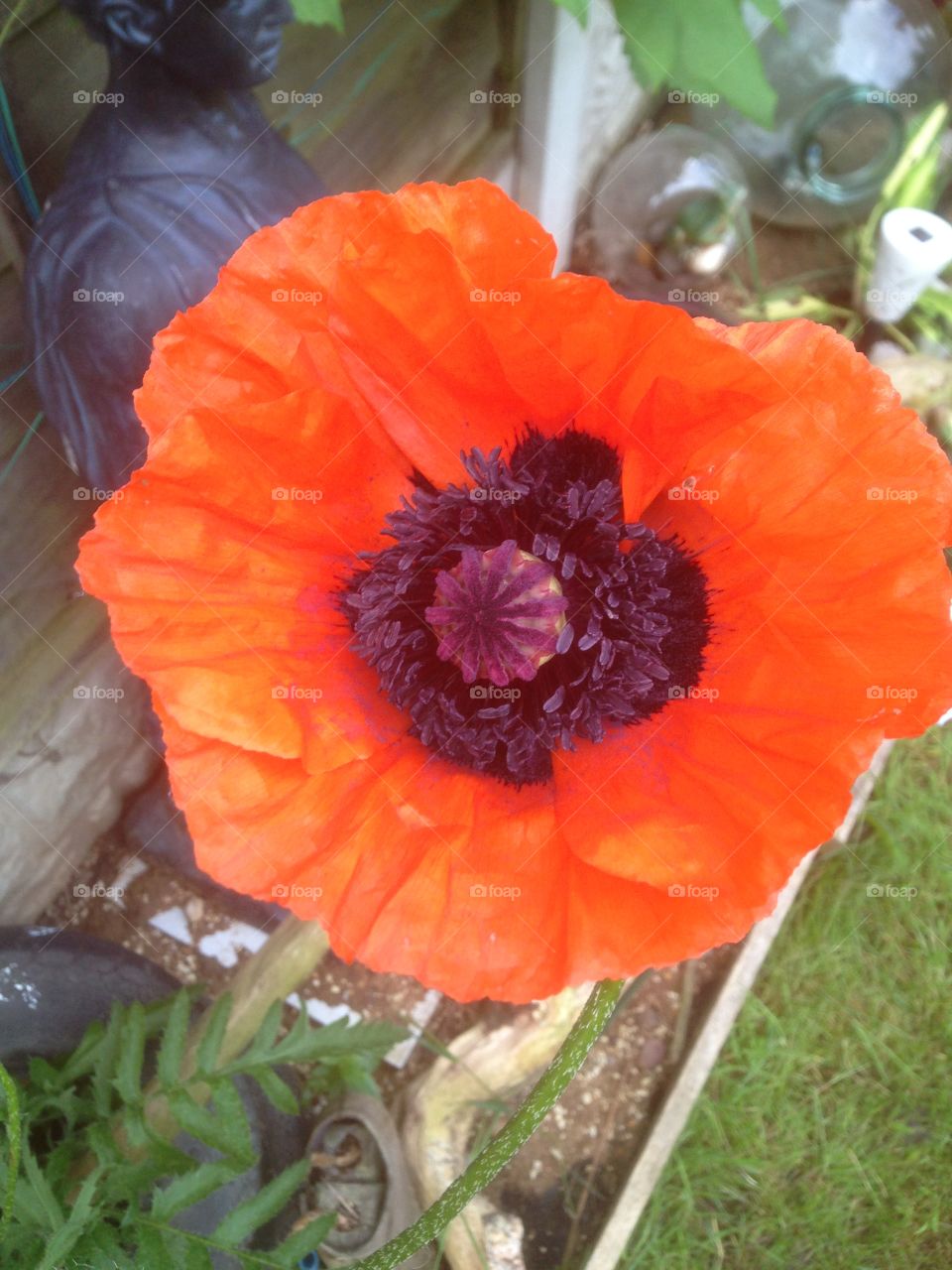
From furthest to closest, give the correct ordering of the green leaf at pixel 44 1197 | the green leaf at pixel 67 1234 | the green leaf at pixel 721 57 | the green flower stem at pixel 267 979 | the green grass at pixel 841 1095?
the green grass at pixel 841 1095 < the green flower stem at pixel 267 979 < the green leaf at pixel 721 57 < the green leaf at pixel 44 1197 < the green leaf at pixel 67 1234

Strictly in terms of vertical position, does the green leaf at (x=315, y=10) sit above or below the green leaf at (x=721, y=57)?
above

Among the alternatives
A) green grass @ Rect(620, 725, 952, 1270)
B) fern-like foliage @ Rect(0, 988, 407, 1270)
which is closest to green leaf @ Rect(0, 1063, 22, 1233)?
fern-like foliage @ Rect(0, 988, 407, 1270)

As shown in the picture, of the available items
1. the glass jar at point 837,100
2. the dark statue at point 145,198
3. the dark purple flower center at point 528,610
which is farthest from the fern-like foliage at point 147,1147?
the glass jar at point 837,100

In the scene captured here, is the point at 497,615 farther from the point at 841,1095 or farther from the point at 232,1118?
the point at 841,1095

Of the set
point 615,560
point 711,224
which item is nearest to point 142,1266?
point 615,560

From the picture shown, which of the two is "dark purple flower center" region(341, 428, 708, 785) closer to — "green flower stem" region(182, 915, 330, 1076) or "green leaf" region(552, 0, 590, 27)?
"green leaf" region(552, 0, 590, 27)

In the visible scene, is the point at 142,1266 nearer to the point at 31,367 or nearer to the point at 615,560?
the point at 615,560

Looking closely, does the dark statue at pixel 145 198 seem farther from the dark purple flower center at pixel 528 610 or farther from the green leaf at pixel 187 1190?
the green leaf at pixel 187 1190
